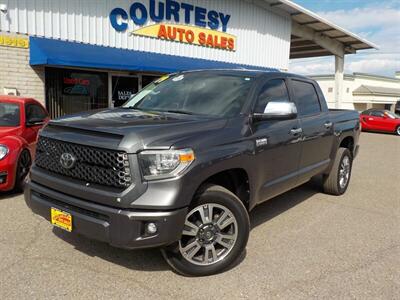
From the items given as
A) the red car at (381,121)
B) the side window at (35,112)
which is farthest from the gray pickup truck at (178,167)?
the red car at (381,121)

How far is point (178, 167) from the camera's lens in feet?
→ 9.75

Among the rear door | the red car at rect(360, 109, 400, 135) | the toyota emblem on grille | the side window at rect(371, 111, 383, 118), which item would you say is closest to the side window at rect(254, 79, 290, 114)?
the rear door

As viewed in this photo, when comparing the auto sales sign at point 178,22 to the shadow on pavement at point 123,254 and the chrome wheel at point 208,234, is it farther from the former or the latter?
the chrome wheel at point 208,234

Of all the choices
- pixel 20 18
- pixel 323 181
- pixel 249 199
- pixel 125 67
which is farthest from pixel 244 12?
pixel 249 199

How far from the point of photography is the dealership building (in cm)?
1027

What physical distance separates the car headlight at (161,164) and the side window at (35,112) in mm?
4444

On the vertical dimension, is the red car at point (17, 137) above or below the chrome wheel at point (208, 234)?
above

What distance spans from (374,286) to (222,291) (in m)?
1.37

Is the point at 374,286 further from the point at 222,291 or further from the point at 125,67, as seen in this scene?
the point at 125,67

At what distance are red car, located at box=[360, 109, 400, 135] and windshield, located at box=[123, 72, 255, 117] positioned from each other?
2144 cm

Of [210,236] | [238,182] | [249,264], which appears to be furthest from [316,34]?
[210,236]

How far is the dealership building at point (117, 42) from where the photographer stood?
10273 mm

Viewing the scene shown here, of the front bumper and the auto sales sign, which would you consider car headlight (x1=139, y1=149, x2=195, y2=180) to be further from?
the auto sales sign

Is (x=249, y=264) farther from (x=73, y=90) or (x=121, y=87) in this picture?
(x=121, y=87)
